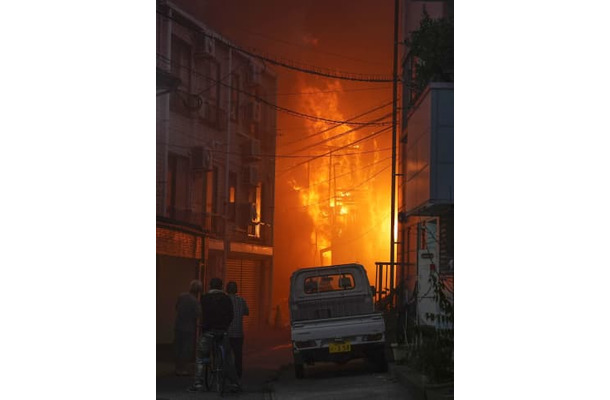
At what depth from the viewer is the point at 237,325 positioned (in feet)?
14.1

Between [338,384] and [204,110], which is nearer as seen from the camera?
Result: [338,384]

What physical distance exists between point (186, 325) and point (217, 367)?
0.95 ft

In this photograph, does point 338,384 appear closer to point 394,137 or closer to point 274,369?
point 274,369

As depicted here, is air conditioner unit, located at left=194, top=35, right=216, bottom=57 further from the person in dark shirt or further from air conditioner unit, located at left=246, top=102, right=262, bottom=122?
the person in dark shirt

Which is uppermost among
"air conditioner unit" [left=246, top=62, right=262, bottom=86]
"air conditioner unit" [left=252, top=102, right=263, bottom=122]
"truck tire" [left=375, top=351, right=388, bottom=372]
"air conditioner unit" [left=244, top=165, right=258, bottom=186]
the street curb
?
"air conditioner unit" [left=246, top=62, right=262, bottom=86]

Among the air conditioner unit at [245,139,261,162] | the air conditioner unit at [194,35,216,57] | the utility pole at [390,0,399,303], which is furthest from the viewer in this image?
the air conditioner unit at [194,35,216,57]

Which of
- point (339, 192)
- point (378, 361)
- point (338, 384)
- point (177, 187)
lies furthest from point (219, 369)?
point (339, 192)

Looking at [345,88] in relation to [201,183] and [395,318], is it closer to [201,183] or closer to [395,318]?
[201,183]

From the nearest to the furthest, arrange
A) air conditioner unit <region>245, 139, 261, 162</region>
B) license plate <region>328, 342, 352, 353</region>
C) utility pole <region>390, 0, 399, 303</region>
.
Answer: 1. license plate <region>328, 342, 352, 353</region>
2. utility pole <region>390, 0, 399, 303</region>
3. air conditioner unit <region>245, 139, 261, 162</region>

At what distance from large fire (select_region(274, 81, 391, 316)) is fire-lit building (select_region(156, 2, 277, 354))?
86 millimetres

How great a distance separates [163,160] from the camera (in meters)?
4.46

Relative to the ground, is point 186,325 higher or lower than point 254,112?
lower

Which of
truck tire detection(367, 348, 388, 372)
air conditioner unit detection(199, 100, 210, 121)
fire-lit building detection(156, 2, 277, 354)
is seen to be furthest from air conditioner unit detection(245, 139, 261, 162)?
truck tire detection(367, 348, 388, 372)

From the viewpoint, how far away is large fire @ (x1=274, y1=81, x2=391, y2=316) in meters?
4.28
